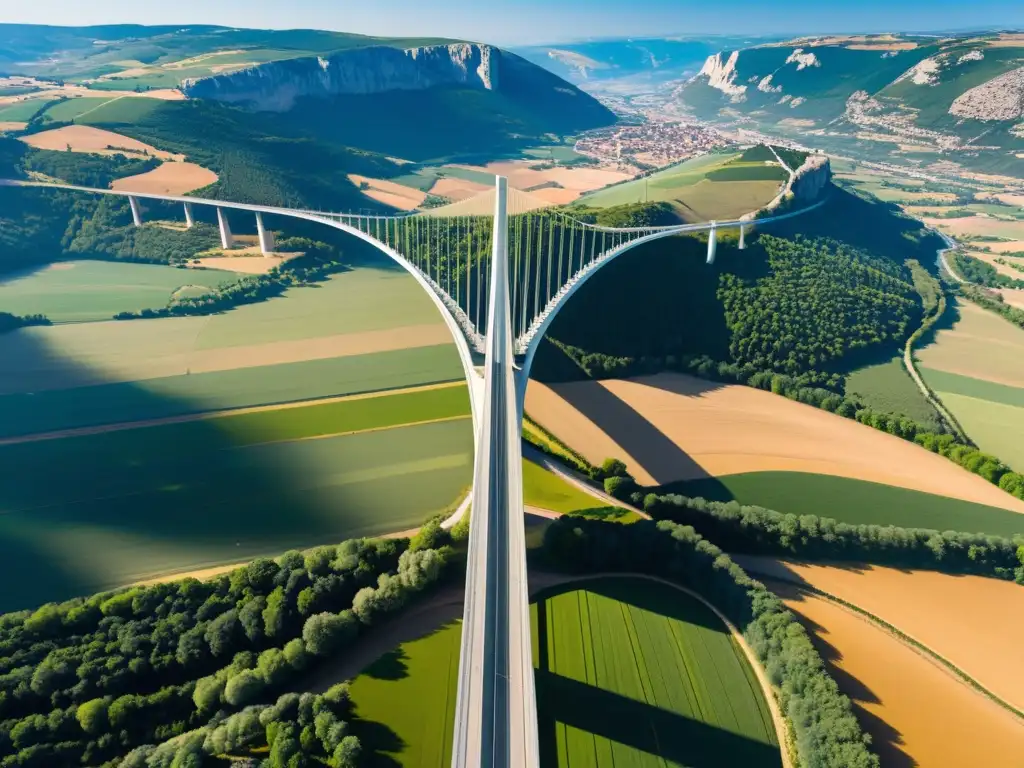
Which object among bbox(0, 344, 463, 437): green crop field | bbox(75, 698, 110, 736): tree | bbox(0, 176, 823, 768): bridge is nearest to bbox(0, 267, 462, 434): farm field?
bbox(0, 344, 463, 437): green crop field

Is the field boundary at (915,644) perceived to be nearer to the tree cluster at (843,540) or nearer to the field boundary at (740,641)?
the tree cluster at (843,540)

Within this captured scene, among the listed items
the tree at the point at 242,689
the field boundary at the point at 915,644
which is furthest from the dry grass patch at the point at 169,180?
the field boundary at the point at 915,644

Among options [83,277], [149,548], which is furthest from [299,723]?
[83,277]

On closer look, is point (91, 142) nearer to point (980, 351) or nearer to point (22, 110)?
point (22, 110)

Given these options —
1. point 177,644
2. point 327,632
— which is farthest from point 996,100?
point 177,644

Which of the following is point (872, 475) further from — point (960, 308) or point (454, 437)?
point (960, 308)
